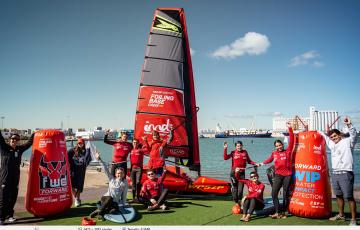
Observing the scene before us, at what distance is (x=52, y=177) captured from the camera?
5.46m

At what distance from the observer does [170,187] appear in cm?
730

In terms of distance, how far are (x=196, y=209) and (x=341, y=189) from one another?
2.81 metres

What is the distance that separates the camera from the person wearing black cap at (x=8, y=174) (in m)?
5.05

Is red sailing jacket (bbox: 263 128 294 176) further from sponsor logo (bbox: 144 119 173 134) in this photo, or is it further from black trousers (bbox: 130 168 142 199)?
sponsor logo (bbox: 144 119 173 134)

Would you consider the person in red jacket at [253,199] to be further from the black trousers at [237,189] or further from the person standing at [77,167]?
the person standing at [77,167]

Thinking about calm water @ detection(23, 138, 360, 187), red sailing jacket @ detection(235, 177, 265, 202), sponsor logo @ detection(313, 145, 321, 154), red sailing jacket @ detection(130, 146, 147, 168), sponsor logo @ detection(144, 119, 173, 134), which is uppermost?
sponsor logo @ detection(144, 119, 173, 134)

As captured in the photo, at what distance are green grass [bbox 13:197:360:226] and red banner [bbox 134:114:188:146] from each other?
6.89 feet

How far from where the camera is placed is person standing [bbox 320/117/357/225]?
16.1 ft

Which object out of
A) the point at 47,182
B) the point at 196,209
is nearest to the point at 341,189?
the point at 196,209

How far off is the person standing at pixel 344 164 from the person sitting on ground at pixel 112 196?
12.9 ft

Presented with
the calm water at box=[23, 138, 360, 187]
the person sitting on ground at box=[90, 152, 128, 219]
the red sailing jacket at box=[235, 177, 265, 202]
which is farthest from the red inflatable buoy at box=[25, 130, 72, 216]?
the calm water at box=[23, 138, 360, 187]

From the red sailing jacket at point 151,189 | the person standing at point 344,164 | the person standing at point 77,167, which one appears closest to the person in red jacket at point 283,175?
the person standing at point 344,164

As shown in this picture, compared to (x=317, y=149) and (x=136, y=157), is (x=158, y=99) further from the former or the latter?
(x=317, y=149)

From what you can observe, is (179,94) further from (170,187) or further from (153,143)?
(170,187)
